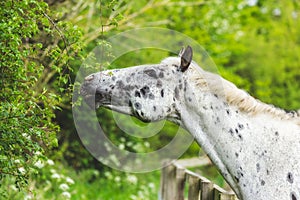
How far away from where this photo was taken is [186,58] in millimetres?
4535

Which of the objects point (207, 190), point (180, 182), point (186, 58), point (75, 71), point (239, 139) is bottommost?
point (207, 190)

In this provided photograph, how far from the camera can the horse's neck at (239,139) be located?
4.51 metres

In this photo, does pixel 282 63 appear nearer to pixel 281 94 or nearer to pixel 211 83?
pixel 281 94

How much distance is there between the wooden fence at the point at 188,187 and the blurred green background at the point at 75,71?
47 centimetres

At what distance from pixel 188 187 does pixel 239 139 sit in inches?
83.0

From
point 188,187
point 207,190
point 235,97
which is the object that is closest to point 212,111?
point 235,97

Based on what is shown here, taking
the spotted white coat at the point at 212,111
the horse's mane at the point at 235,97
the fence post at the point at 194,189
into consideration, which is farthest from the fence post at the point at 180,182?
the horse's mane at the point at 235,97

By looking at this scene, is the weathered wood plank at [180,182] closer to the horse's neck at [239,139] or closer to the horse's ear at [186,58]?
the horse's neck at [239,139]

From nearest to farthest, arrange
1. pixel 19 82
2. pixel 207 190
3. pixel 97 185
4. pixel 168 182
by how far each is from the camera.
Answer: pixel 19 82
pixel 207 190
pixel 168 182
pixel 97 185

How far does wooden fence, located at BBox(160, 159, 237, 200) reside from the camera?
5.32 m

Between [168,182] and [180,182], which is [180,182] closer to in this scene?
[180,182]

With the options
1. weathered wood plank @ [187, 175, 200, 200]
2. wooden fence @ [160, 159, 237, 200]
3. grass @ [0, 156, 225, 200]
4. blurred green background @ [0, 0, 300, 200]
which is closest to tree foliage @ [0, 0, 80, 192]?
blurred green background @ [0, 0, 300, 200]

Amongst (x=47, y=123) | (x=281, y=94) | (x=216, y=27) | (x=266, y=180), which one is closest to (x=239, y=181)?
(x=266, y=180)

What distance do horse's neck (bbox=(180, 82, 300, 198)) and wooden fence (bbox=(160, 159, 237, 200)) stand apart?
2.02ft
